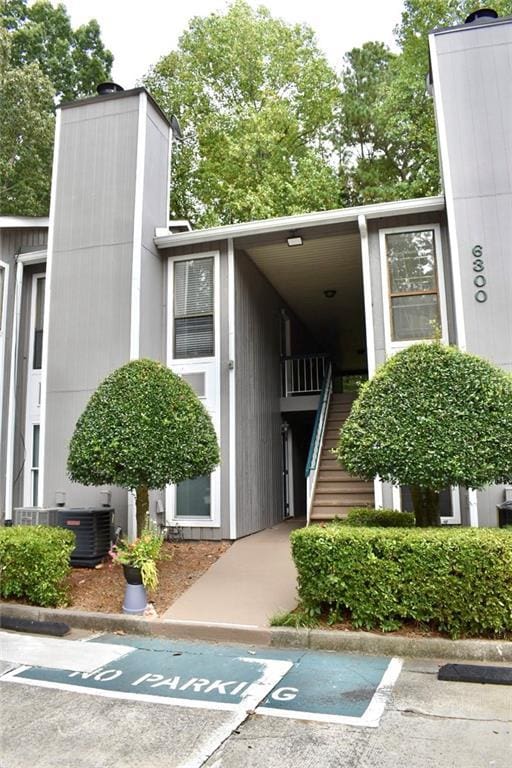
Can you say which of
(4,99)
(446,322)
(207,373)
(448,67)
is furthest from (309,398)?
(4,99)

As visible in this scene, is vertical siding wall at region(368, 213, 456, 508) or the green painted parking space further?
vertical siding wall at region(368, 213, 456, 508)

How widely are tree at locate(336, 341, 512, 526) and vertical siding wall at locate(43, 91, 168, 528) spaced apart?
13.3 ft

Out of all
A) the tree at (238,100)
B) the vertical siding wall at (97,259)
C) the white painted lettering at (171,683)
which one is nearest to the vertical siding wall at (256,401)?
the vertical siding wall at (97,259)

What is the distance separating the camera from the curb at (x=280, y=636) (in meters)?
4.14

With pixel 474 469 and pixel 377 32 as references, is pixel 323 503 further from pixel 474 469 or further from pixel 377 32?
pixel 377 32

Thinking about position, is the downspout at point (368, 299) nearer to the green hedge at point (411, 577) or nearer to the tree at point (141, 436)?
the tree at point (141, 436)

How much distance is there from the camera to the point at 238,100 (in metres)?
A: 19.4

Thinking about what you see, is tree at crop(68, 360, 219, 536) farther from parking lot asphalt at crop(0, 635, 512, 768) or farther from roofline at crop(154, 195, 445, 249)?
roofline at crop(154, 195, 445, 249)

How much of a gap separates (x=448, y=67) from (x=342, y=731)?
832 cm

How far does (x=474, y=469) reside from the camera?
4680 millimetres

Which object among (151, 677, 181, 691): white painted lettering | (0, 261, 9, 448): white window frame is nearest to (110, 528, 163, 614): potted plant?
(151, 677, 181, 691): white painted lettering

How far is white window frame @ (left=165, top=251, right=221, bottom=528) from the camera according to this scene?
816cm

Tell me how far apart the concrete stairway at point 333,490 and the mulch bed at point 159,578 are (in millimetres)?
1516

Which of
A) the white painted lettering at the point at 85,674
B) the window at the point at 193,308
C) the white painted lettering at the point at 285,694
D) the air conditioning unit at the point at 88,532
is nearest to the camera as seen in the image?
the white painted lettering at the point at 285,694
